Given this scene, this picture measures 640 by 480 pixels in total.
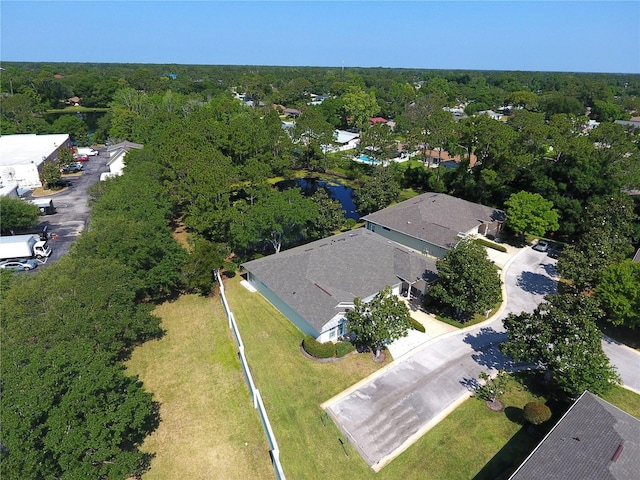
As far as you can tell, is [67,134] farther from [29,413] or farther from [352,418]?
[352,418]

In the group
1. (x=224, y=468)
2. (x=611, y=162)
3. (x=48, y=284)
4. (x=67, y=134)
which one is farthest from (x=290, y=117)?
(x=224, y=468)

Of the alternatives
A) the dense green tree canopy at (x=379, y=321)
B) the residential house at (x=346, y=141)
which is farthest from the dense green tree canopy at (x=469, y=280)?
the residential house at (x=346, y=141)

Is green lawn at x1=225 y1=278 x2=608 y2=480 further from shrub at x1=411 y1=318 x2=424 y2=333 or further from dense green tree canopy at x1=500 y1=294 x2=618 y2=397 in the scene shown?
shrub at x1=411 y1=318 x2=424 y2=333

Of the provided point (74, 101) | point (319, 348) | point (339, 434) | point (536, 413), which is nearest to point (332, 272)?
point (319, 348)

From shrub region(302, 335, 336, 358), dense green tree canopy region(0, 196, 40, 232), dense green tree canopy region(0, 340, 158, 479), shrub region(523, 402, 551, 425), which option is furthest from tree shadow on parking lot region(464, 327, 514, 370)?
dense green tree canopy region(0, 196, 40, 232)

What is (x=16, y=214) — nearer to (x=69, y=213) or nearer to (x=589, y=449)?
(x=69, y=213)

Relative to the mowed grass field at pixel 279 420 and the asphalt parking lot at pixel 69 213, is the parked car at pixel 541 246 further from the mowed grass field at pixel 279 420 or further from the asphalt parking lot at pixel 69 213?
the asphalt parking lot at pixel 69 213
